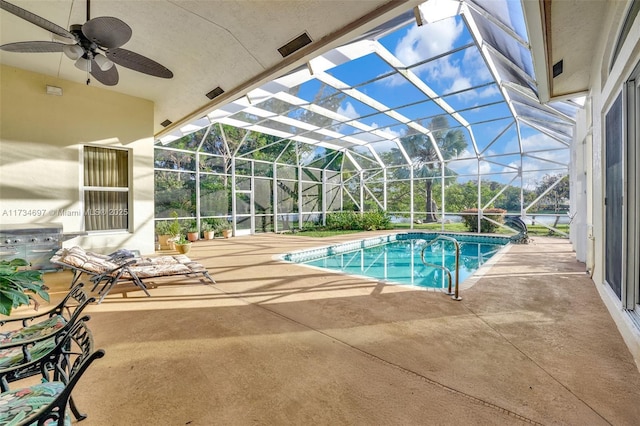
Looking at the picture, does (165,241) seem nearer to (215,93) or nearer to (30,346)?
(215,93)

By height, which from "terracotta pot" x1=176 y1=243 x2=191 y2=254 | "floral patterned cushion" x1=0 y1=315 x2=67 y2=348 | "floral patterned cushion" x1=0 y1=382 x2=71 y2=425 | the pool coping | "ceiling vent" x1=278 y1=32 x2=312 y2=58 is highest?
"ceiling vent" x1=278 y1=32 x2=312 y2=58

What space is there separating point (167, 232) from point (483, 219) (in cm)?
1189

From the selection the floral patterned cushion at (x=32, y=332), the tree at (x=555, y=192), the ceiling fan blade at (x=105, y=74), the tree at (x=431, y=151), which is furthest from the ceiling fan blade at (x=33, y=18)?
the tree at (x=555, y=192)

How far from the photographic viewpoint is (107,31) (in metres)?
2.62

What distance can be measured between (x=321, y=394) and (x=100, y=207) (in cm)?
618

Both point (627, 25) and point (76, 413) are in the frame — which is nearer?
point (76, 413)

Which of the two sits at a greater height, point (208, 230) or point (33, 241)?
point (33, 241)

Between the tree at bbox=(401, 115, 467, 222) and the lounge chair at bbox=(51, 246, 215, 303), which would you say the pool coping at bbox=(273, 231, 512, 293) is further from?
the lounge chair at bbox=(51, 246, 215, 303)

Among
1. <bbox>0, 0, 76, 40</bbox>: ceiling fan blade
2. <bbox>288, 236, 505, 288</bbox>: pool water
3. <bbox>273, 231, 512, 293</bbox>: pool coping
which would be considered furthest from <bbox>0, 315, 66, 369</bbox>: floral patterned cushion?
<bbox>288, 236, 505, 288</bbox>: pool water

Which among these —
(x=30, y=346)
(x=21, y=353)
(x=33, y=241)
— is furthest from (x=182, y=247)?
(x=21, y=353)

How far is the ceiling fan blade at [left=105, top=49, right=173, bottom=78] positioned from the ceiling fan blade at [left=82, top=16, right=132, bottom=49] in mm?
168

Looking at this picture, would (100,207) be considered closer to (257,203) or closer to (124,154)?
(124,154)

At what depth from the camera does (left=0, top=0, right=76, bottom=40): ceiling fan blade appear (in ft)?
7.23

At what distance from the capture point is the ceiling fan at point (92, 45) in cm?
250
